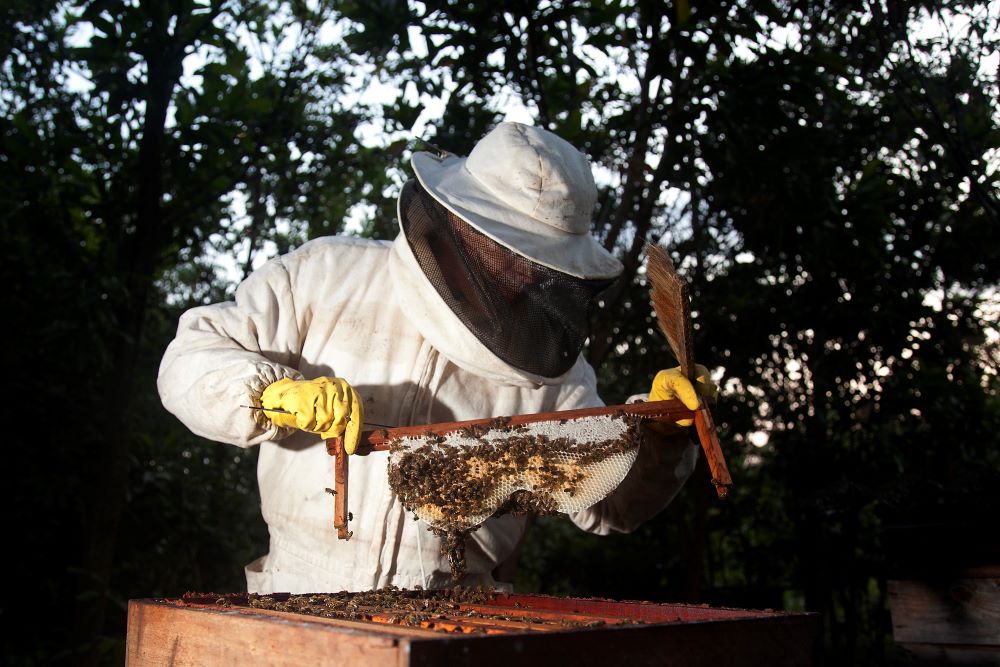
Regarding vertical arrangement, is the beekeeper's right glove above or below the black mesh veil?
below

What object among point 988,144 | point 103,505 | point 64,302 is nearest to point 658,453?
point 988,144

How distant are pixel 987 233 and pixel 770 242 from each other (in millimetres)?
1126

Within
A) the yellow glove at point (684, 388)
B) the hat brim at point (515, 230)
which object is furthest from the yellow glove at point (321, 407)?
the yellow glove at point (684, 388)

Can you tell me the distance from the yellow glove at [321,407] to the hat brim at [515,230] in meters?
0.60

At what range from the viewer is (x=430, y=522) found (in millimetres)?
2211

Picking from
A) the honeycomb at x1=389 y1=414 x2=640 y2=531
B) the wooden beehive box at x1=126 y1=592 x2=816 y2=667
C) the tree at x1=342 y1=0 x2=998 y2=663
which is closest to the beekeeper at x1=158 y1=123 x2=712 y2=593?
the honeycomb at x1=389 y1=414 x2=640 y2=531

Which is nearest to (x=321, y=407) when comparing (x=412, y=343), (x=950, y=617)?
(x=412, y=343)

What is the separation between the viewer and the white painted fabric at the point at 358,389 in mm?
2408

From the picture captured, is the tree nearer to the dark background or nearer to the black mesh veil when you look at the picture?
the dark background

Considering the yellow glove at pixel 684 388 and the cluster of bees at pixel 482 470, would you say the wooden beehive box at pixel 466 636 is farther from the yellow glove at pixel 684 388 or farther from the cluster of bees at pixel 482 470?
the yellow glove at pixel 684 388

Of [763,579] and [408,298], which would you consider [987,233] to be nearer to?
[763,579]

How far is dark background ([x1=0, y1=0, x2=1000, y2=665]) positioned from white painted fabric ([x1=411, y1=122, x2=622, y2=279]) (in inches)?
43.6

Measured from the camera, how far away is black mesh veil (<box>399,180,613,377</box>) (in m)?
2.45

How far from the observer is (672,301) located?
2076mm
